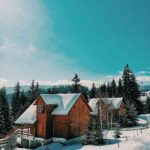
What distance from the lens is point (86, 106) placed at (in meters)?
49.3

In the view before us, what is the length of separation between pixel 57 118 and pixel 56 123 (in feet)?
3.10

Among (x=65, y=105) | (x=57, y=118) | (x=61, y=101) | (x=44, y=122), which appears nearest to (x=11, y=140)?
(x=44, y=122)

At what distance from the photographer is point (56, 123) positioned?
146ft

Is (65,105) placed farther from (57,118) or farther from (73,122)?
(73,122)

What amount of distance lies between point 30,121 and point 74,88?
43.0 m

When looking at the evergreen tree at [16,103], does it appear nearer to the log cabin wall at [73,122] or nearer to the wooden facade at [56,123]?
the wooden facade at [56,123]

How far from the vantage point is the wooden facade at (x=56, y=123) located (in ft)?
143

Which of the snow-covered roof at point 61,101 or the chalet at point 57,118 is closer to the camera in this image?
the chalet at point 57,118

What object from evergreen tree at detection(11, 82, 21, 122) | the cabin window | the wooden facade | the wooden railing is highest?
evergreen tree at detection(11, 82, 21, 122)

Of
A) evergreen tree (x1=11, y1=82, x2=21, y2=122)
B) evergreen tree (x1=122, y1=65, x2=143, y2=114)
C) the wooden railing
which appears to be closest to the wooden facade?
the wooden railing

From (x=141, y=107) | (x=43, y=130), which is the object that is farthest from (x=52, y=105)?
(x=141, y=107)

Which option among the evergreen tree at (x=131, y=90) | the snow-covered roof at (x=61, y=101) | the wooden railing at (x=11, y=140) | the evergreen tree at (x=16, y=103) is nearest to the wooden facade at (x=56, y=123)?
the snow-covered roof at (x=61, y=101)

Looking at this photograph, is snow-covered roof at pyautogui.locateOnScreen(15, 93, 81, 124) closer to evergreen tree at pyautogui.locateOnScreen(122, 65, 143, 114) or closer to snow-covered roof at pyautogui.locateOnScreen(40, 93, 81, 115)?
snow-covered roof at pyautogui.locateOnScreen(40, 93, 81, 115)

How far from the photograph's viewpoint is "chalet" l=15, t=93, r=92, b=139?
143ft
